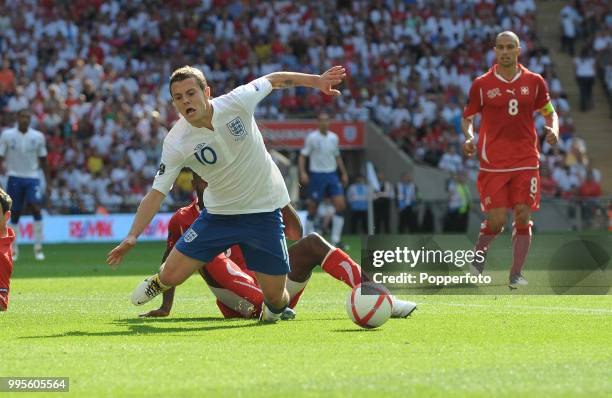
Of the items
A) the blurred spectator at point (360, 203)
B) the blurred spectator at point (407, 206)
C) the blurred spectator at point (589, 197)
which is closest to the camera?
the blurred spectator at point (589, 197)

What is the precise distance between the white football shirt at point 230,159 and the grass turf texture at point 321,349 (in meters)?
1.02

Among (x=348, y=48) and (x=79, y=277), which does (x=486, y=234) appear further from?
(x=348, y=48)

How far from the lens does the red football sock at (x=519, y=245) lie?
1371 cm

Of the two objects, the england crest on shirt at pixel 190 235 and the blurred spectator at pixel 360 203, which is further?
the blurred spectator at pixel 360 203

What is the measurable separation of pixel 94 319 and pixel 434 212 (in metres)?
23.2

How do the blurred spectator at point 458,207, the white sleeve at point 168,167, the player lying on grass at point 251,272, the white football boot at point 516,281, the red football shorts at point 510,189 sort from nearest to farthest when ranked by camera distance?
the white sleeve at point 168,167 → the player lying on grass at point 251,272 → the white football boot at point 516,281 → the red football shorts at point 510,189 → the blurred spectator at point 458,207

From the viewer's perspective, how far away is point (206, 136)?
995 centimetres

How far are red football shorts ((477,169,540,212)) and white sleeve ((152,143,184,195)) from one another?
4.88 m

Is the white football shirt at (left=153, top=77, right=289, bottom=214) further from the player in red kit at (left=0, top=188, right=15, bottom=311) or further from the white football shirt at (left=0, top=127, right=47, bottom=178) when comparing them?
the white football shirt at (left=0, top=127, right=47, bottom=178)

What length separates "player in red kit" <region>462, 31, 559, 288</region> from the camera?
13.7m

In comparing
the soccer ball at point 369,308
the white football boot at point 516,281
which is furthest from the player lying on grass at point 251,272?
the white football boot at point 516,281

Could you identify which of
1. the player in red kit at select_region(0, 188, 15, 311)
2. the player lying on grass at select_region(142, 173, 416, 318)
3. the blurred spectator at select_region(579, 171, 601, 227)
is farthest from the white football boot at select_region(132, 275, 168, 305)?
the blurred spectator at select_region(579, 171, 601, 227)

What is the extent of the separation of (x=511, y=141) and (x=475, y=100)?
1.93 ft

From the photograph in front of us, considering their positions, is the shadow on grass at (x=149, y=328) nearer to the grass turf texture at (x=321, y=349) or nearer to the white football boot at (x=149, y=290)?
the grass turf texture at (x=321, y=349)
